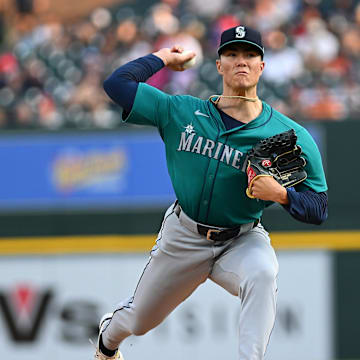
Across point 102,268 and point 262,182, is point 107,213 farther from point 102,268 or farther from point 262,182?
point 262,182

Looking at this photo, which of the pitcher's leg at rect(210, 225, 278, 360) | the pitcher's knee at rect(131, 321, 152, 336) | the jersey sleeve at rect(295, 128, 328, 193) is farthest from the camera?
the pitcher's knee at rect(131, 321, 152, 336)

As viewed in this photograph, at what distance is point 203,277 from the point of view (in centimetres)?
488

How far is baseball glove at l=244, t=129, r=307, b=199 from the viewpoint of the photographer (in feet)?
14.3

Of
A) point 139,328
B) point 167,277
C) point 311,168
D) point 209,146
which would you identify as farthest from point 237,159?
point 139,328

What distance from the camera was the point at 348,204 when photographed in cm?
897

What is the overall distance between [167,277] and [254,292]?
634mm

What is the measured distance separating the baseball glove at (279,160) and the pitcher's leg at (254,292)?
1.20 feet

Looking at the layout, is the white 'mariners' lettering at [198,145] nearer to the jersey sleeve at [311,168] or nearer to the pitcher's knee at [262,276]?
the jersey sleeve at [311,168]

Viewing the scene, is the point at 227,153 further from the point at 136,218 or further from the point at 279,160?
the point at 136,218

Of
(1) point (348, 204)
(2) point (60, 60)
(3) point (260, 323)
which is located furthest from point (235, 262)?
(2) point (60, 60)

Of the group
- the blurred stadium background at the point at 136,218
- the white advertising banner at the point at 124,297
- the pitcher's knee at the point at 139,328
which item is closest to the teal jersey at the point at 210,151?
the pitcher's knee at the point at 139,328

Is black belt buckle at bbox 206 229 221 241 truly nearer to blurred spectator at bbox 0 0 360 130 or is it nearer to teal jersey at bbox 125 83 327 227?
teal jersey at bbox 125 83 327 227

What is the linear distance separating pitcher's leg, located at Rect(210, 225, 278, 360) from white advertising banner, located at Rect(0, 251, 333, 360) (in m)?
4.50

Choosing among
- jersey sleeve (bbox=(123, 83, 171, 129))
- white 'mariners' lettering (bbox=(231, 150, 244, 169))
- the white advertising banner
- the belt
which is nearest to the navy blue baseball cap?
jersey sleeve (bbox=(123, 83, 171, 129))
